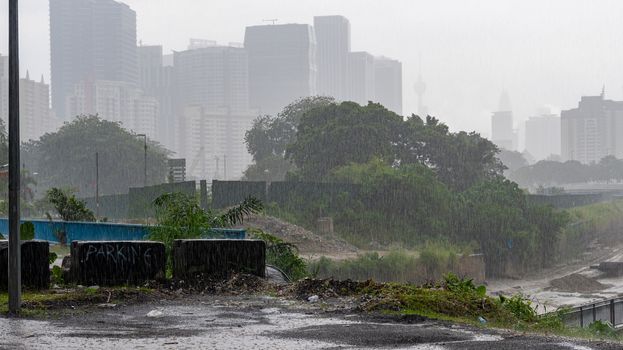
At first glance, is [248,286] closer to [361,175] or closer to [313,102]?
[361,175]

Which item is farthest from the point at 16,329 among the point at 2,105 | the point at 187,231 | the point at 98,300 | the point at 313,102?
the point at 2,105

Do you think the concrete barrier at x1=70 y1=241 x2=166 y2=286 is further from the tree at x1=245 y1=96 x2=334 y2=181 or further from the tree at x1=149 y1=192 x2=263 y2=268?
the tree at x1=245 y1=96 x2=334 y2=181

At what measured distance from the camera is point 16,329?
407 inches

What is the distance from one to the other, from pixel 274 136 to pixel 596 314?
9770cm

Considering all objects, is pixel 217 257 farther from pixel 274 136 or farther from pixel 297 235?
pixel 274 136

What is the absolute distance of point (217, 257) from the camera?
14.5 metres

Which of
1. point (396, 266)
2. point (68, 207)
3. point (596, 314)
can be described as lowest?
point (396, 266)

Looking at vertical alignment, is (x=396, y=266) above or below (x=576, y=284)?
above

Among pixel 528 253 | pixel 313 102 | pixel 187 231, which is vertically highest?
pixel 313 102

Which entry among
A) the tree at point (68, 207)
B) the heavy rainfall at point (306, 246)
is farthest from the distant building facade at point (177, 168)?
the tree at point (68, 207)

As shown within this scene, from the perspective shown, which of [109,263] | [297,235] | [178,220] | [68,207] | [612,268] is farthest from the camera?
[612,268]

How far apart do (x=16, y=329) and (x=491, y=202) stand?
63.6 meters

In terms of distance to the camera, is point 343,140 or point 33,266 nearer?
point 33,266

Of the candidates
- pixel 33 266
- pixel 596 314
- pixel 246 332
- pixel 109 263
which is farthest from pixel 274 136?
pixel 246 332
